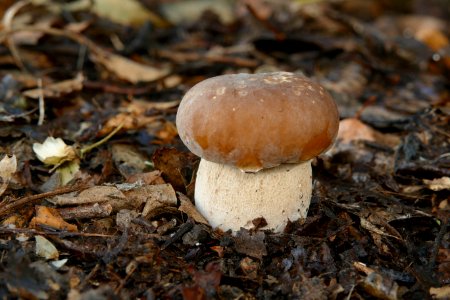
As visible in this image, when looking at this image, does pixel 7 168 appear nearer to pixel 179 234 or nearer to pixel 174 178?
pixel 174 178

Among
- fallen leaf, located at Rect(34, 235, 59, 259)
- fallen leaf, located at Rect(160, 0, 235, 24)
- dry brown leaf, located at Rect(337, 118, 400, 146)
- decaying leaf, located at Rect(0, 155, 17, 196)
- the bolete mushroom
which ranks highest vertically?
the bolete mushroom

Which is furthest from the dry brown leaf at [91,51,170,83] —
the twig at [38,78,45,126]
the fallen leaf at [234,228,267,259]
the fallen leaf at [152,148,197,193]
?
the fallen leaf at [234,228,267,259]

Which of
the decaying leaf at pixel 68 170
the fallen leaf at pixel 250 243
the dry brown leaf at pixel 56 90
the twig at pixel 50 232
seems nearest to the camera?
the twig at pixel 50 232

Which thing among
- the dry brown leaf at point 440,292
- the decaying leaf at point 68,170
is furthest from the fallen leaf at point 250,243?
the decaying leaf at point 68,170

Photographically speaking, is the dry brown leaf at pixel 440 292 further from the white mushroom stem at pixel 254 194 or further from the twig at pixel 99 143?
the twig at pixel 99 143

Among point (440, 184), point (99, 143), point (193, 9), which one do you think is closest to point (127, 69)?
point (99, 143)

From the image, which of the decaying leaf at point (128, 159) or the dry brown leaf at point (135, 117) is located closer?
the decaying leaf at point (128, 159)

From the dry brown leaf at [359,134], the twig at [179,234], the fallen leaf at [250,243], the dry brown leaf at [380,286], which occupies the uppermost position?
the dry brown leaf at [380,286]

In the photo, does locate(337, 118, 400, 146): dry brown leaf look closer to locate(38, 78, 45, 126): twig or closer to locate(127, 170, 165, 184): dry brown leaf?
locate(127, 170, 165, 184): dry brown leaf

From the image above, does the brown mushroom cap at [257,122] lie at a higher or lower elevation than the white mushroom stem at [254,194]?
higher
